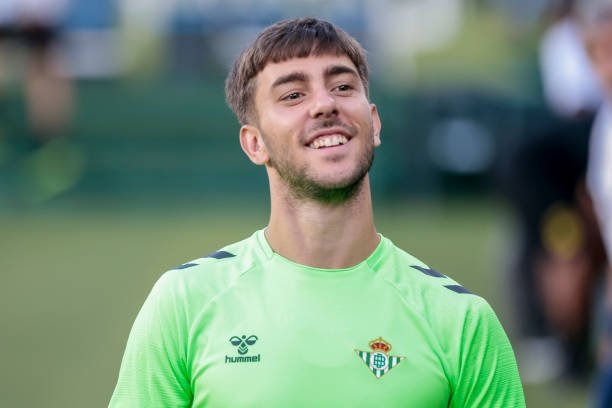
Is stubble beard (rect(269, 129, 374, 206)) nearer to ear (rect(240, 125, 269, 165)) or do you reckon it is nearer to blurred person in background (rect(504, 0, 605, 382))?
ear (rect(240, 125, 269, 165))

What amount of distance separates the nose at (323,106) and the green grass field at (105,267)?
556 centimetres

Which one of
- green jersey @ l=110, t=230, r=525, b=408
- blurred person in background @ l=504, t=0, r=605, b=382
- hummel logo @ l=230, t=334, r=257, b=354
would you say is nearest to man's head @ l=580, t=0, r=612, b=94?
blurred person in background @ l=504, t=0, r=605, b=382

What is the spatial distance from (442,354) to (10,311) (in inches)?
319

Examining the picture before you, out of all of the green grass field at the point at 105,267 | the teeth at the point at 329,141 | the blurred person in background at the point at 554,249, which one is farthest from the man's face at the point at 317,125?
the green grass field at the point at 105,267

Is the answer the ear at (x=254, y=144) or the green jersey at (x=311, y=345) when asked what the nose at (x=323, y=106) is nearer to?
the ear at (x=254, y=144)

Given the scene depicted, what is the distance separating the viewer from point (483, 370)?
328 centimetres

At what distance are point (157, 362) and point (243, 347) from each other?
0.21m

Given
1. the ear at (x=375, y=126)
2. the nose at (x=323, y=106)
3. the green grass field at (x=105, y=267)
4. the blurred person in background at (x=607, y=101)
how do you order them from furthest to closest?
the green grass field at (x=105, y=267)
the blurred person in background at (x=607, y=101)
the ear at (x=375, y=126)
the nose at (x=323, y=106)

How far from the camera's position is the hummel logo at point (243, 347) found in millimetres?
3234

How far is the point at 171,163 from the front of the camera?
49.5 ft

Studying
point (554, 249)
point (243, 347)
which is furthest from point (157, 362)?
point (554, 249)

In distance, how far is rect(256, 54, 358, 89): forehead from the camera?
339cm

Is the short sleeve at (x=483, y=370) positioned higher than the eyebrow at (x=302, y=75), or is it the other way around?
the eyebrow at (x=302, y=75)

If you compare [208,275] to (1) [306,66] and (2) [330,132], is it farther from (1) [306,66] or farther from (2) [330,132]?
(1) [306,66]
